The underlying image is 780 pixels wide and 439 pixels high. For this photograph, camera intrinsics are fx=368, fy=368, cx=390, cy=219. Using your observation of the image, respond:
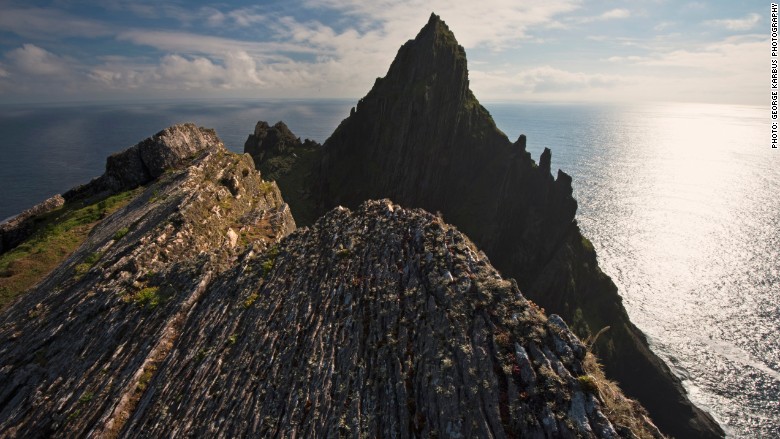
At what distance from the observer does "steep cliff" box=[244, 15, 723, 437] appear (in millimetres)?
77188

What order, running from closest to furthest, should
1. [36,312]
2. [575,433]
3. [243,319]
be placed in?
[575,433] → [243,319] → [36,312]

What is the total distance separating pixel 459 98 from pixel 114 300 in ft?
293

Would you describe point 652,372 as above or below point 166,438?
below

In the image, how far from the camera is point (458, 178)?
93.1 m

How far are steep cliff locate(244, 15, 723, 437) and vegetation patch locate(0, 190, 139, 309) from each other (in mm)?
59120

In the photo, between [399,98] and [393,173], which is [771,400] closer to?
[393,173]

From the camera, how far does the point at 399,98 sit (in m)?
94.6

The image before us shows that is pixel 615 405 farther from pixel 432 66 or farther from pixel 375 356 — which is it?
pixel 432 66

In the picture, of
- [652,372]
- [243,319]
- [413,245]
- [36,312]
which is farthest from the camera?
[652,372]

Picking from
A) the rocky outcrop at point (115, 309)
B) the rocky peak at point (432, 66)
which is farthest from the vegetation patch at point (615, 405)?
the rocky peak at point (432, 66)

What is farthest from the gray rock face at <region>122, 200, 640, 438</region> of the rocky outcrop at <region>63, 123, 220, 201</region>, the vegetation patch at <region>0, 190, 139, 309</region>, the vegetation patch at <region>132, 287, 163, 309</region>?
the rocky outcrop at <region>63, 123, 220, 201</region>

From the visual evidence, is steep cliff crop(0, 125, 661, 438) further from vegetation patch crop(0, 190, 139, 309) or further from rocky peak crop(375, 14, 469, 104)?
rocky peak crop(375, 14, 469, 104)

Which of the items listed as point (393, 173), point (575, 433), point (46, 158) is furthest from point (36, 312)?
point (46, 158)

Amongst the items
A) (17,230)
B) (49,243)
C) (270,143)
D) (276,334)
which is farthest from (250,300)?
(270,143)
